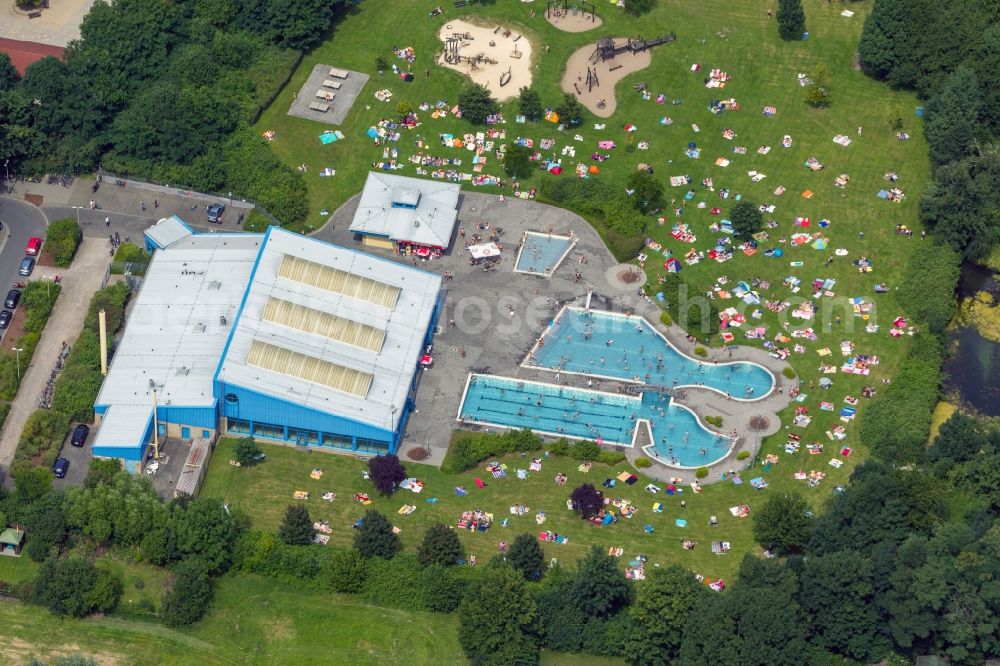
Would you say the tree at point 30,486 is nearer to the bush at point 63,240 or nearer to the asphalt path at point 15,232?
the asphalt path at point 15,232

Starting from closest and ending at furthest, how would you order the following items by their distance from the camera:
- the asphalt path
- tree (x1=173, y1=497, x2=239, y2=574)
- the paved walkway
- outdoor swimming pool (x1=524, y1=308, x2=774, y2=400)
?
tree (x1=173, y1=497, x2=239, y2=574), the paved walkway, outdoor swimming pool (x1=524, y1=308, x2=774, y2=400), the asphalt path

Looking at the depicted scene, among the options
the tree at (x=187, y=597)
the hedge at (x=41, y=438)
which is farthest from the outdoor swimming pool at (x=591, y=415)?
the hedge at (x=41, y=438)

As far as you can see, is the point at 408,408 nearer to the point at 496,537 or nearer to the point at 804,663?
the point at 496,537

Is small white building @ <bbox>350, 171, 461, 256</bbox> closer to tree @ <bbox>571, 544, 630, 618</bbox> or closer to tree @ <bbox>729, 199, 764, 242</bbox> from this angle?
tree @ <bbox>729, 199, 764, 242</bbox>

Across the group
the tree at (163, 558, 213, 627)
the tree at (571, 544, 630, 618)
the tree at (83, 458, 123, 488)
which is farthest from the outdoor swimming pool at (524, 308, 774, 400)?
the tree at (83, 458, 123, 488)

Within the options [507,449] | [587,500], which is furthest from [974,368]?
[507,449]

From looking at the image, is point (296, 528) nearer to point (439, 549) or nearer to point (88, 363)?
point (439, 549)
